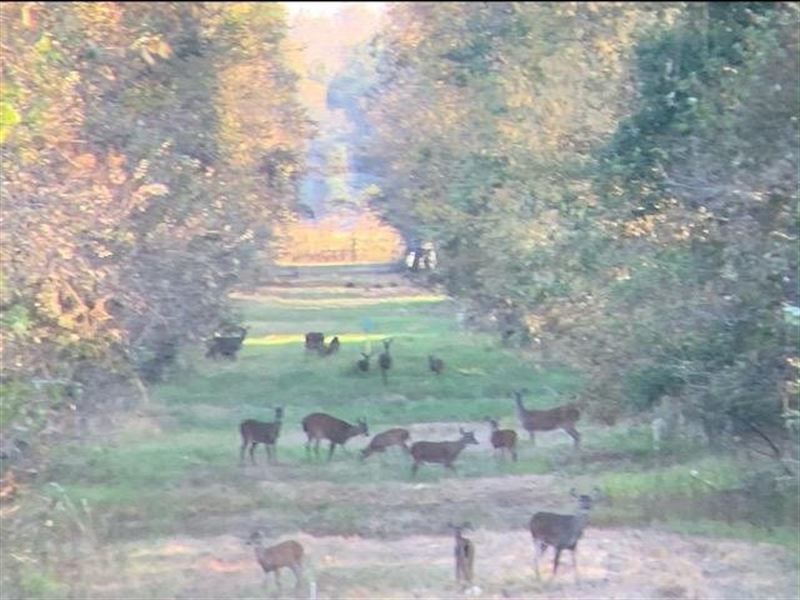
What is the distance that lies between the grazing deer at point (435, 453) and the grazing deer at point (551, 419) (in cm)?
56

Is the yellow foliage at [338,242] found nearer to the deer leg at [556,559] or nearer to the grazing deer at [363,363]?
the grazing deer at [363,363]

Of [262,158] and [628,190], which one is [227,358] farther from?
[628,190]

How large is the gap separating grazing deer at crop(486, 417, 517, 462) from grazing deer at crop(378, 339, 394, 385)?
1.20m

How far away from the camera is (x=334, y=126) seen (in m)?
9.52

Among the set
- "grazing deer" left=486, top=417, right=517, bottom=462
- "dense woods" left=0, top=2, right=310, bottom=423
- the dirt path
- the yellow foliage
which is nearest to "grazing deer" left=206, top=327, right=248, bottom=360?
"dense woods" left=0, top=2, right=310, bottom=423

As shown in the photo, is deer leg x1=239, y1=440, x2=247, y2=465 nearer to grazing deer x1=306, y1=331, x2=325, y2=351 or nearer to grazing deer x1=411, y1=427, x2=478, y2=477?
grazing deer x1=411, y1=427, x2=478, y2=477

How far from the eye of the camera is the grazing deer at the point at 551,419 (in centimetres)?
934

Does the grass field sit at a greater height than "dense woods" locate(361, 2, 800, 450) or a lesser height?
lesser

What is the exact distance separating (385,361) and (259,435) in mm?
1462

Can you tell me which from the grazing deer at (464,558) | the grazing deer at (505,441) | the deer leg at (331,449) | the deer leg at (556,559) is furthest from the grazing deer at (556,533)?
the deer leg at (331,449)

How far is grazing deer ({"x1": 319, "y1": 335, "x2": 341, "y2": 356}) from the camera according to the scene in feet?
35.2

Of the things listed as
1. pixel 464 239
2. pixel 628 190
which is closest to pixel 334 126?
pixel 464 239

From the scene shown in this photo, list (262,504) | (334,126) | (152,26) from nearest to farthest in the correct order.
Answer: (152,26) → (262,504) → (334,126)

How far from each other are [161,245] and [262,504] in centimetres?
189
